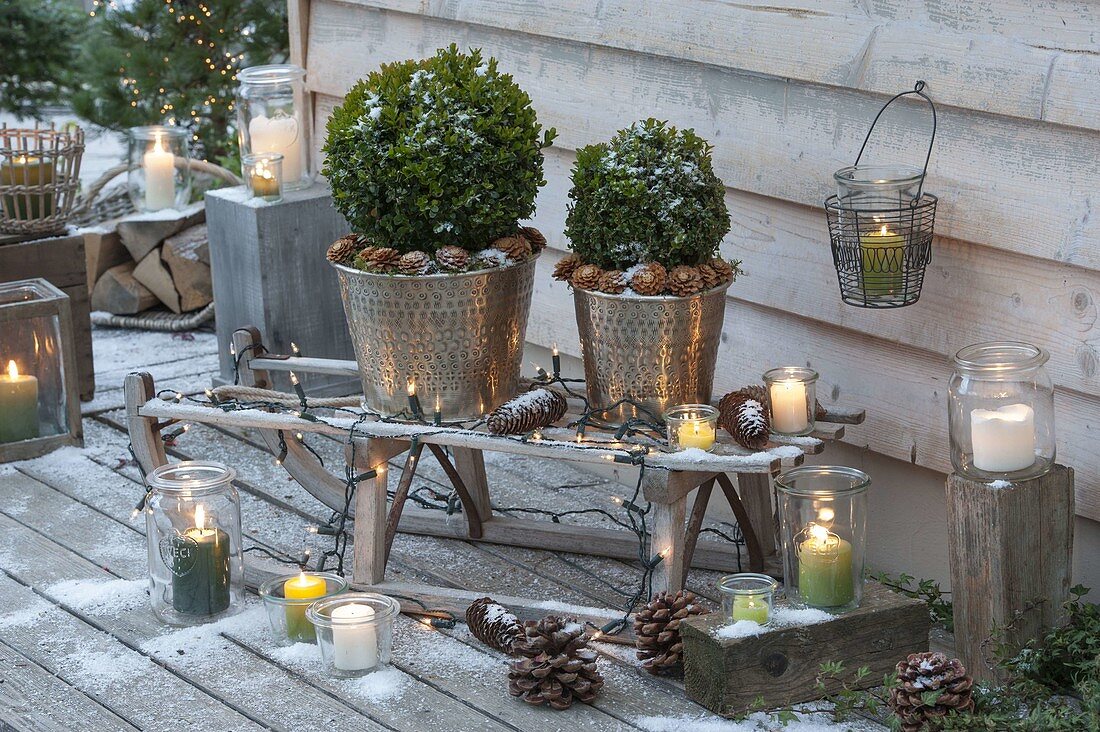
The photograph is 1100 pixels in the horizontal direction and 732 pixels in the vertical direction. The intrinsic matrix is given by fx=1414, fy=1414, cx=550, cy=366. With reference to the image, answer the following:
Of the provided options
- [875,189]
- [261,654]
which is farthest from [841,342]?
[261,654]

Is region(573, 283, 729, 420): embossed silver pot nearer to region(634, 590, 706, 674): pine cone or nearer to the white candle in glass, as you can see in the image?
the white candle in glass

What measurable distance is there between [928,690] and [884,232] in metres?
0.77

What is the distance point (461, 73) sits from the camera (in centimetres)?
255

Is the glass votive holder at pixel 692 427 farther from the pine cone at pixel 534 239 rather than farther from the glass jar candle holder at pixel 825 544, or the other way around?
the pine cone at pixel 534 239

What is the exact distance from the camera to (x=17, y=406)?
348 centimetres

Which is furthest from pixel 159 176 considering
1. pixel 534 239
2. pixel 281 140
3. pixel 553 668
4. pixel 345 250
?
pixel 553 668

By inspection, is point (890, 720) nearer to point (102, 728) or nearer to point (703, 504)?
point (703, 504)

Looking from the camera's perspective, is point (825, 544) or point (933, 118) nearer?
point (825, 544)

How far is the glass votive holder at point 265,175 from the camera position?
358cm

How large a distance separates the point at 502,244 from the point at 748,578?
74cm

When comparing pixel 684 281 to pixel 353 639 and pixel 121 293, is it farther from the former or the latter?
pixel 121 293

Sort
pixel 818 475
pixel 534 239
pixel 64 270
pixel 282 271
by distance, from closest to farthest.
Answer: pixel 818 475 → pixel 534 239 → pixel 282 271 → pixel 64 270

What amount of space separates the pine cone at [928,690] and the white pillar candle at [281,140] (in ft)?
7.24

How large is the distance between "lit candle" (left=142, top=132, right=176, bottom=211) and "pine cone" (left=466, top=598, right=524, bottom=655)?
2.22 m
